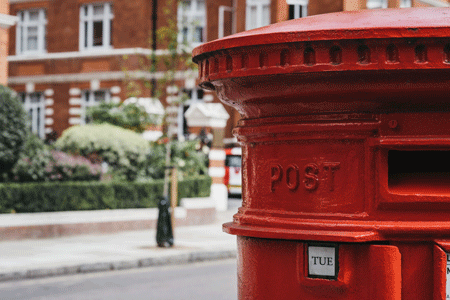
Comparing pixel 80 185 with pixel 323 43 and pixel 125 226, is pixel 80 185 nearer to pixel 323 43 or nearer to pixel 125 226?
pixel 125 226

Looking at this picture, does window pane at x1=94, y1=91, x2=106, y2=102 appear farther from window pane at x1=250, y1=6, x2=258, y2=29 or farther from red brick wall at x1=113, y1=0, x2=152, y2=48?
window pane at x1=250, y1=6, x2=258, y2=29

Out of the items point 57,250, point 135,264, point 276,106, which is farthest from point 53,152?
point 276,106

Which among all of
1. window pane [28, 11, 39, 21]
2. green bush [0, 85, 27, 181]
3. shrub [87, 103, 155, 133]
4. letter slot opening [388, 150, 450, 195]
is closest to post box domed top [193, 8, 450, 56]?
letter slot opening [388, 150, 450, 195]

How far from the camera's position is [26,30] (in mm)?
29906

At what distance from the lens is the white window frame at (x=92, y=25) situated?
28.4m

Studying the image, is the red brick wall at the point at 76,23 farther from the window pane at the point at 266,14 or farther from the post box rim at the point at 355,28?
the post box rim at the point at 355,28

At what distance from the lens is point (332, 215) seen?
2.00m

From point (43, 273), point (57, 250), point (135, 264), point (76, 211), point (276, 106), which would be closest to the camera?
point (276, 106)

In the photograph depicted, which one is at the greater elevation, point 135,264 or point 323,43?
point 323,43

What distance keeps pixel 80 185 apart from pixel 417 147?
39.1 ft

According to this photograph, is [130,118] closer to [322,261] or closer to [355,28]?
[322,261]

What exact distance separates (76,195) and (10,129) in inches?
68.3

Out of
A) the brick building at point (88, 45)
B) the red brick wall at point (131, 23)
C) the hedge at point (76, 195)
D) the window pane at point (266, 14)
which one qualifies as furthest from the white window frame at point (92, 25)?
the hedge at point (76, 195)

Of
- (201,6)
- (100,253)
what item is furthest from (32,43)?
(100,253)
